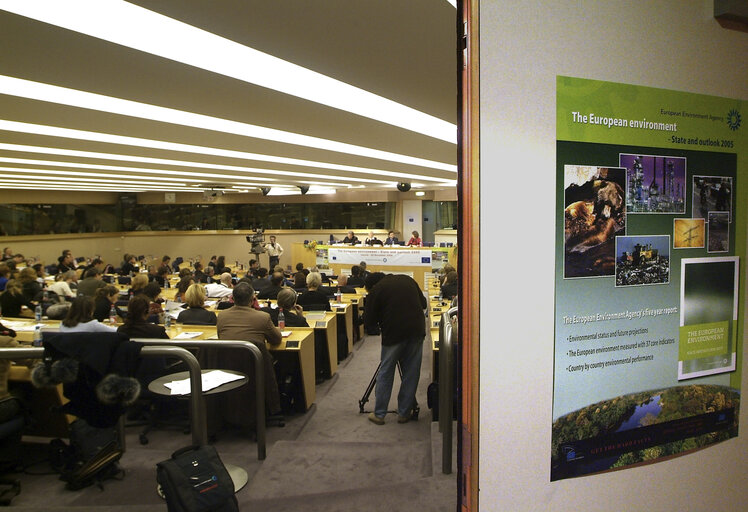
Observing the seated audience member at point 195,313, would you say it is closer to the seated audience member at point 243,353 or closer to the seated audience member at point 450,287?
the seated audience member at point 243,353

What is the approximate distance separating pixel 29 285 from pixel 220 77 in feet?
20.8

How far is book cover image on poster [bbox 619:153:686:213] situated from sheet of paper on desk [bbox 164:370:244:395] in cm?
276

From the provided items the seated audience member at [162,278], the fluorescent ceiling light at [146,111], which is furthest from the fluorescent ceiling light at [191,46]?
the seated audience member at [162,278]

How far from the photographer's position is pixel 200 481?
2.30 meters

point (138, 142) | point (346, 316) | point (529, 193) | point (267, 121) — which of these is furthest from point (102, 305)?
point (529, 193)

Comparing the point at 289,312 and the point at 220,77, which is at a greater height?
the point at 220,77

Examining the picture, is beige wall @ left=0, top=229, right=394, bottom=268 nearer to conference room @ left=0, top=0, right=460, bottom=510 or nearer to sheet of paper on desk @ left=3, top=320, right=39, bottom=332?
conference room @ left=0, top=0, right=460, bottom=510

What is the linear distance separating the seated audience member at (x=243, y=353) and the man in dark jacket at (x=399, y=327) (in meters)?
0.98

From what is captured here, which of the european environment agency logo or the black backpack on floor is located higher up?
the european environment agency logo

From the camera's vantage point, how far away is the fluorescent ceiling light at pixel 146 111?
386cm

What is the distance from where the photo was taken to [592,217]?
4.50 ft

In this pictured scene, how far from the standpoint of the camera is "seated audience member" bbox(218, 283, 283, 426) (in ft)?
13.1

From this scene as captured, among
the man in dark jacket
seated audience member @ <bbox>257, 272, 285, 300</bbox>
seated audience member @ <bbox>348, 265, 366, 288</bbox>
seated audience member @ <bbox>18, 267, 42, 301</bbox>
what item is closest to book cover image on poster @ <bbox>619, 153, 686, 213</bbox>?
the man in dark jacket

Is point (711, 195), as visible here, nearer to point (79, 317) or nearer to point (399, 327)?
point (399, 327)
